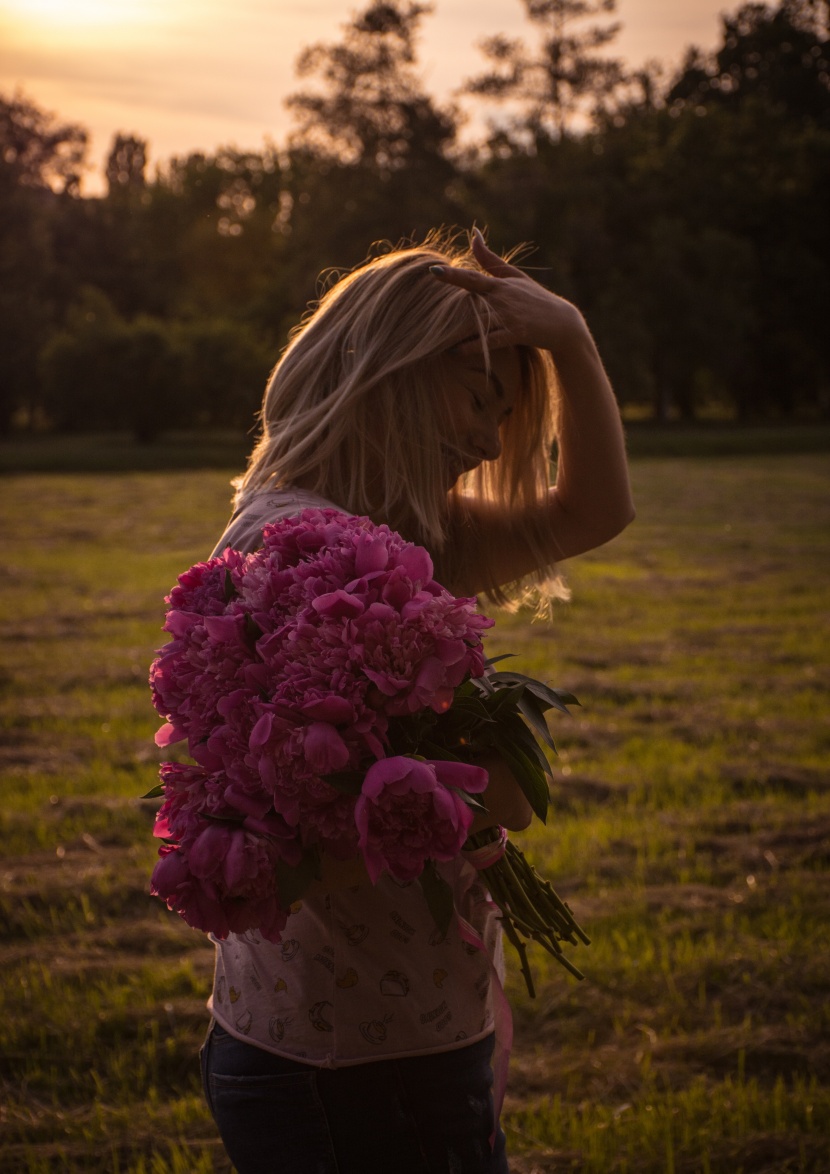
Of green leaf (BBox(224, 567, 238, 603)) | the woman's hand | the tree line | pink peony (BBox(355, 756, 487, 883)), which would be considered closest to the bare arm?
green leaf (BBox(224, 567, 238, 603))

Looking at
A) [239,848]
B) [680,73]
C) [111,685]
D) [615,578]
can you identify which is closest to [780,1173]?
[239,848]

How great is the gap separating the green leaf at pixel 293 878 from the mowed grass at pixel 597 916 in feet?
6.50

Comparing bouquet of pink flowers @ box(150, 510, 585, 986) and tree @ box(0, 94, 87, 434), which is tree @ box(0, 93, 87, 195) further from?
bouquet of pink flowers @ box(150, 510, 585, 986)

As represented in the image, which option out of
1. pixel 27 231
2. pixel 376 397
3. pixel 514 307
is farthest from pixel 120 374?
pixel 376 397

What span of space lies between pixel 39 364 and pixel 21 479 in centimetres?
1451

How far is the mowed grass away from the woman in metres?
1.45

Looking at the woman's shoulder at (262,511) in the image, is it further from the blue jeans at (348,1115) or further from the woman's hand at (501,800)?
the blue jeans at (348,1115)

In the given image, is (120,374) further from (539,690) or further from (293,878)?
(293,878)

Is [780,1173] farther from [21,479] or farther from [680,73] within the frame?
[680,73]

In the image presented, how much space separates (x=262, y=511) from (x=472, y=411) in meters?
0.48

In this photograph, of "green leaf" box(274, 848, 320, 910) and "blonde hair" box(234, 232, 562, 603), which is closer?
"green leaf" box(274, 848, 320, 910)

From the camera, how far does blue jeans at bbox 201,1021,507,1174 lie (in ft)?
5.72

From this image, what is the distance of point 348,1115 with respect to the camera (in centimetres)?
174

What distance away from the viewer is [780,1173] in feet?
9.62
